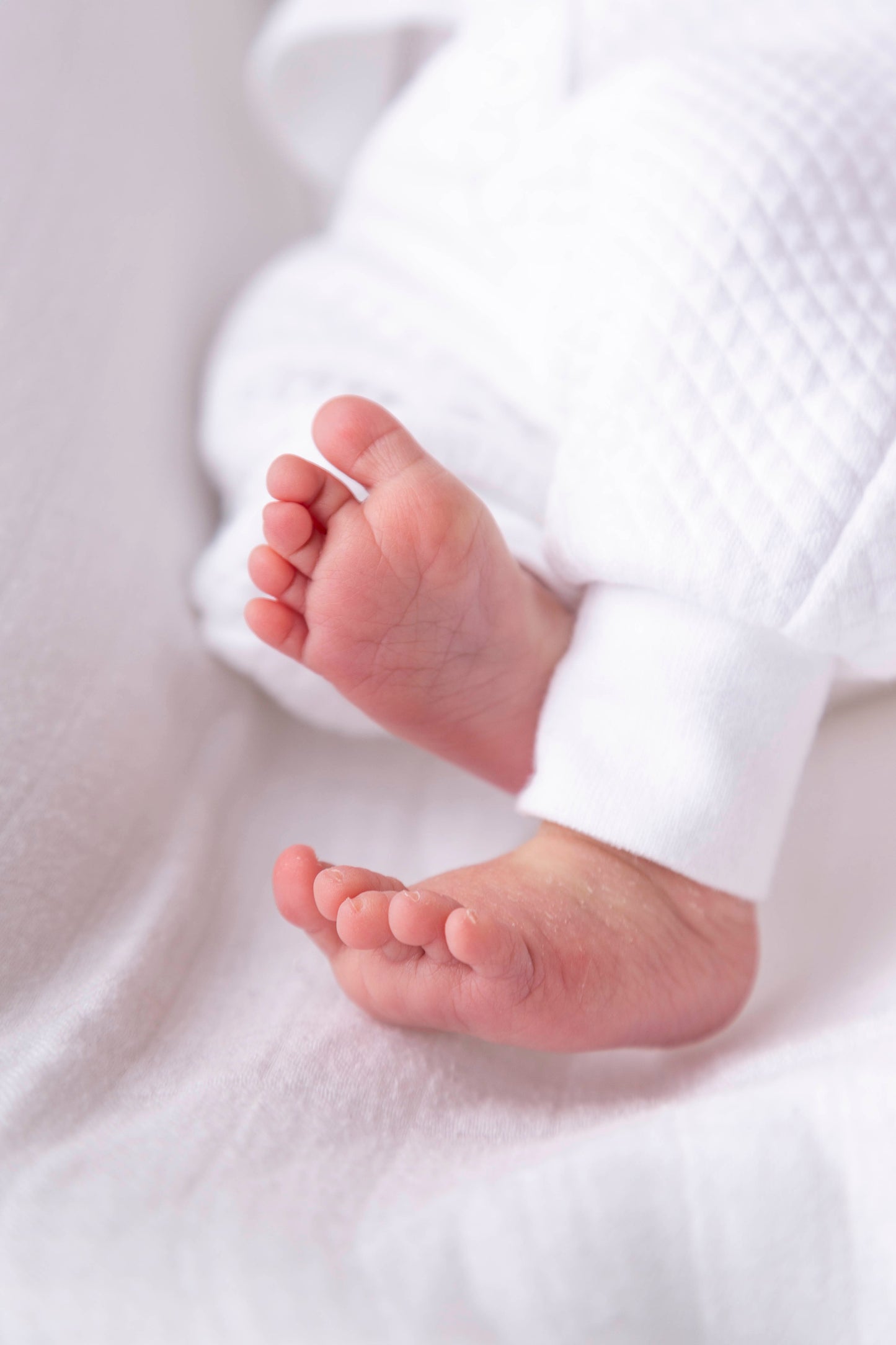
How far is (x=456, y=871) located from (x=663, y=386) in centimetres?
24

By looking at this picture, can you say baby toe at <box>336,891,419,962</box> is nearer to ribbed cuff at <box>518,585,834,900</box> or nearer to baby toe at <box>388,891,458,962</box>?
baby toe at <box>388,891,458,962</box>

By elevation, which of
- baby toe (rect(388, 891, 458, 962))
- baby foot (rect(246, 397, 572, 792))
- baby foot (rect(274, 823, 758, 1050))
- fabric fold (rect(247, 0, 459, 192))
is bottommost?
baby foot (rect(274, 823, 758, 1050))

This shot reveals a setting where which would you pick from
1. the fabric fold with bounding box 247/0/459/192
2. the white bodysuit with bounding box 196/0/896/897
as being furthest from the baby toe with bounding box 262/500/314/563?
the fabric fold with bounding box 247/0/459/192

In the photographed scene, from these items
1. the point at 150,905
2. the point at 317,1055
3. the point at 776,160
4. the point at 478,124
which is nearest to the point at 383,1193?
the point at 317,1055

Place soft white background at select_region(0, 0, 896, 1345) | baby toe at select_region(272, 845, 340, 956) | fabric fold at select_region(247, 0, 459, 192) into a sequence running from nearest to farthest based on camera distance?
soft white background at select_region(0, 0, 896, 1345)
baby toe at select_region(272, 845, 340, 956)
fabric fold at select_region(247, 0, 459, 192)

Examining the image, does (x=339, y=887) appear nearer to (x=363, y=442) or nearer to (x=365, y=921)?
(x=365, y=921)

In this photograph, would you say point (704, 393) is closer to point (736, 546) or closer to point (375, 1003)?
point (736, 546)

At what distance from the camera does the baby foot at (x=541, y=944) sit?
1.35 feet

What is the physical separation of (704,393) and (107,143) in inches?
18.5

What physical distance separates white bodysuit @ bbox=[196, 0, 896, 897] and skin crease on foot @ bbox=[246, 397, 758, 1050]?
0.02 meters

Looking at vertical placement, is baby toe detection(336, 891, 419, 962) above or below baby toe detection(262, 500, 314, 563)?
below

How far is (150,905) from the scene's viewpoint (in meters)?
0.53

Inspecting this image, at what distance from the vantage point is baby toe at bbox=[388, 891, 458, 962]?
0.40 m

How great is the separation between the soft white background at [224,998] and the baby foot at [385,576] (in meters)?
0.13
